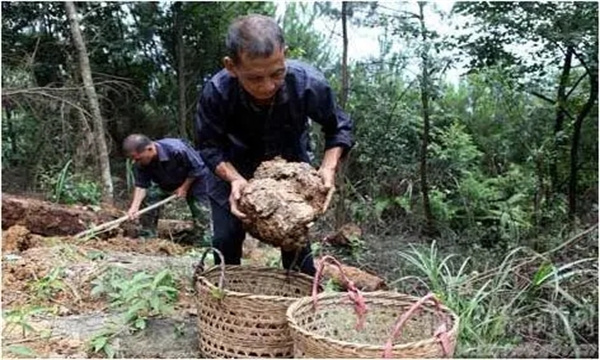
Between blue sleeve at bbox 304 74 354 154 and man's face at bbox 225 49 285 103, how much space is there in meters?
0.21

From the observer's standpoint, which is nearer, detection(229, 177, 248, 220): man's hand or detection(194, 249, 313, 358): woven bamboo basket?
detection(194, 249, 313, 358): woven bamboo basket

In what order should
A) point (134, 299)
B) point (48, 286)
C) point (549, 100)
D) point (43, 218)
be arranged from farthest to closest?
point (549, 100) < point (43, 218) < point (48, 286) < point (134, 299)

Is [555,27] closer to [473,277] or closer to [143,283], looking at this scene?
[473,277]

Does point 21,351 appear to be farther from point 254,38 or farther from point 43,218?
point 43,218

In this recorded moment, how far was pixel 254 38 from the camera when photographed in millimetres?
2232

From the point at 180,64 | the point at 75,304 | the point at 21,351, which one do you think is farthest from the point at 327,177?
the point at 180,64

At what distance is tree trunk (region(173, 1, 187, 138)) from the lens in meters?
9.10

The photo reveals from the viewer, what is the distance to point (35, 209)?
5.32 meters

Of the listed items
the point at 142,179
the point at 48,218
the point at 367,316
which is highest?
the point at 367,316

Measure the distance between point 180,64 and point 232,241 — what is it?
6.73 meters

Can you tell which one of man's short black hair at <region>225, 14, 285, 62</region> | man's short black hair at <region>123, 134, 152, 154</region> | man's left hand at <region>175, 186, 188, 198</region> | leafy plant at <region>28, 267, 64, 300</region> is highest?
man's short black hair at <region>225, 14, 285, 62</region>

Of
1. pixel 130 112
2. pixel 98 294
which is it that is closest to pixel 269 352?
pixel 98 294

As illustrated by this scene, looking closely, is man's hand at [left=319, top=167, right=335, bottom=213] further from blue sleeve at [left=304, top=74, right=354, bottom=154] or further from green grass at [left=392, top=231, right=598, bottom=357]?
green grass at [left=392, top=231, right=598, bottom=357]

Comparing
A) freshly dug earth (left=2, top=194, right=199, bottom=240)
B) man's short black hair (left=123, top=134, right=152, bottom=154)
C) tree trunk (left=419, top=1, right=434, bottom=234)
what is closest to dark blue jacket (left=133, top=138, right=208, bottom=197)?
man's short black hair (left=123, top=134, right=152, bottom=154)
